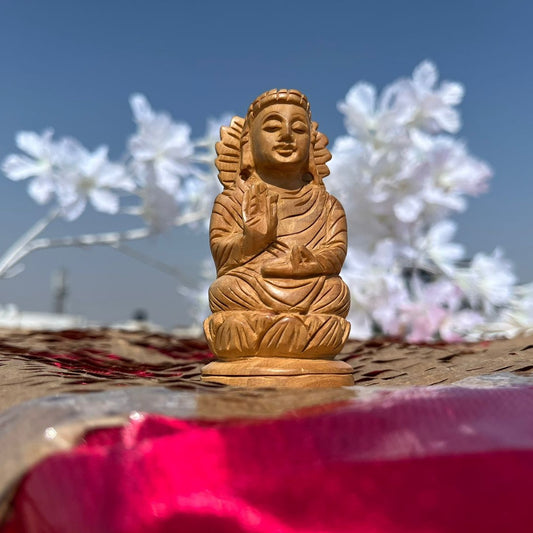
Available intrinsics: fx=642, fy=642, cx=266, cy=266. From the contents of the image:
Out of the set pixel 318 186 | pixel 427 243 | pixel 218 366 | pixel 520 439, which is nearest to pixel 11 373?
pixel 218 366

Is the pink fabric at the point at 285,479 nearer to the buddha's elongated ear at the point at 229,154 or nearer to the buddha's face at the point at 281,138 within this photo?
the buddha's face at the point at 281,138

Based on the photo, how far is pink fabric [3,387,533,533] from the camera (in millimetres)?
692

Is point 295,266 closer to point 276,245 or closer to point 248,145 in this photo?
point 276,245

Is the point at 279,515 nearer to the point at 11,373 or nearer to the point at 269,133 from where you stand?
the point at 11,373

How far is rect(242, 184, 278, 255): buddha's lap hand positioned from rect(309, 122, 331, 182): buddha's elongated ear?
18 centimetres

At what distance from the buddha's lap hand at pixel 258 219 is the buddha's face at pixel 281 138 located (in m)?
0.08

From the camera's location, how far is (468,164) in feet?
7.73

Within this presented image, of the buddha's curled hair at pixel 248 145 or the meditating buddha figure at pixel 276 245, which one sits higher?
the buddha's curled hair at pixel 248 145

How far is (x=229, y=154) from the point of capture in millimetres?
1605

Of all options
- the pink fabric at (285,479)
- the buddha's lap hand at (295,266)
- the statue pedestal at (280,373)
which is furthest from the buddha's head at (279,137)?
the pink fabric at (285,479)

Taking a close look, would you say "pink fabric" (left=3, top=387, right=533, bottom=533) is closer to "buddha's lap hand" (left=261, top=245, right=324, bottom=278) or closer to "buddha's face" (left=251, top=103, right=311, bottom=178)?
"buddha's lap hand" (left=261, top=245, right=324, bottom=278)

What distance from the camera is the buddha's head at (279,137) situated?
4.81ft

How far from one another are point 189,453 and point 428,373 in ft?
3.16

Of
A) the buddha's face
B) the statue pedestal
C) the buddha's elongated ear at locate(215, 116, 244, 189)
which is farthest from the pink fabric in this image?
the buddha's elongated ear at locate(215, 116, 244, 189)
